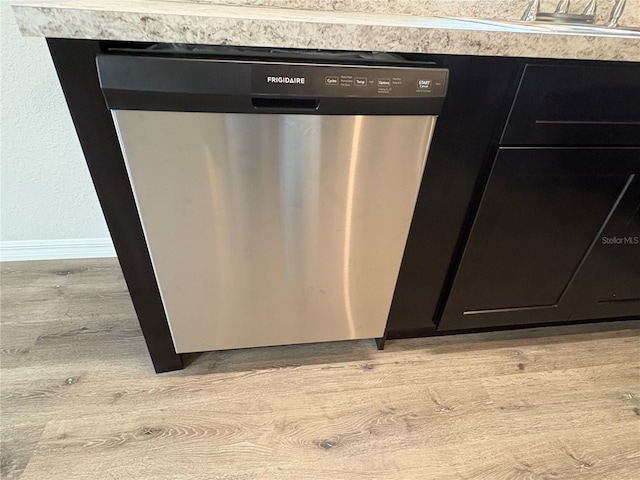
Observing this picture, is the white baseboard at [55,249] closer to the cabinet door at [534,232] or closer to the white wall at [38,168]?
the white wall at [38,168]

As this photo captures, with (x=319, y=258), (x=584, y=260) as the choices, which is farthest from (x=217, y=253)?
(x=584, y=260)

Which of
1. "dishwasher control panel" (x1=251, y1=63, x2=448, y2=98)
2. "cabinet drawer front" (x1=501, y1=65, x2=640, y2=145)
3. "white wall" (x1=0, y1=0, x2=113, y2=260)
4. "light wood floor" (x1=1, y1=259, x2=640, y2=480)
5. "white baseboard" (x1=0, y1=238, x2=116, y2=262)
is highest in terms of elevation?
"dishwasher control panel" (x1=251, y1=63, x2=448, y2=98)

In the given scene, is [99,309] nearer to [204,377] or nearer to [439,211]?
[204,377]

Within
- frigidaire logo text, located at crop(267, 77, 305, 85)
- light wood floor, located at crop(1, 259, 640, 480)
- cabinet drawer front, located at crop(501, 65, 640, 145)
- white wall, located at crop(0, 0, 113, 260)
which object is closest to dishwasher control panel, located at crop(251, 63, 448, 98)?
frigidaire logo text, located at crop(267, 77, 305, 85)

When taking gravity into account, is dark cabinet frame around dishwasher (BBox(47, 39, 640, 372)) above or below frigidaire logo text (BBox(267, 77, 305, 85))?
below

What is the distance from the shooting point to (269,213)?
0.93 meters

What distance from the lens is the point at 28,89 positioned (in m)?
1.34

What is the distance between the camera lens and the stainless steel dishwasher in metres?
0.76

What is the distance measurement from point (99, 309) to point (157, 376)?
16.5 inches

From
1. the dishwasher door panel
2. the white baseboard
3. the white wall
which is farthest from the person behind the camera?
the white baseboard

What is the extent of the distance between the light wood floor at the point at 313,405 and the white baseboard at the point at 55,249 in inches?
9.2

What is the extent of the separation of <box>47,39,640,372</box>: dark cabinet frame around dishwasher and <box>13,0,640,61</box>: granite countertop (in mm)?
35

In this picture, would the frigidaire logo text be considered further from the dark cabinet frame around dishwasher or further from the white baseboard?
the white baseboard

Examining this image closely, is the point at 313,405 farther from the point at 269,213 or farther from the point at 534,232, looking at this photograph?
the point at 534,232
